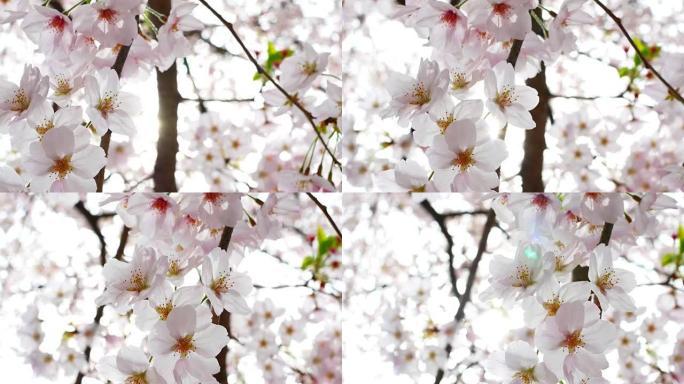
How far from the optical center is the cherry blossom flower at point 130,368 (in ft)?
4.42

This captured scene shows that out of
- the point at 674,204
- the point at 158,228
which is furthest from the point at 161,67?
the point at 674,204

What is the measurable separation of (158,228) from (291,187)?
248 millimetres

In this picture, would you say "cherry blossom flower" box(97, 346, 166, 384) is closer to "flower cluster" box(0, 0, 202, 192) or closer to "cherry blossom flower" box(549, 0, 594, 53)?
"flower cluster" box(0, 0, 202, 192)

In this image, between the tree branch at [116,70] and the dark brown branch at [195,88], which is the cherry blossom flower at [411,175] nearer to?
the dark brown branch at [195,88]

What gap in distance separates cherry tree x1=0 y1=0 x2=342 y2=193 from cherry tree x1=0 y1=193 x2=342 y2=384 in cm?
5

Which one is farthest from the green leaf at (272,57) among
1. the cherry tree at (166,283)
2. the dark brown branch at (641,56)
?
the dark brown branch at (641,56)

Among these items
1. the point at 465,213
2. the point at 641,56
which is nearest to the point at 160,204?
the point at 465,213

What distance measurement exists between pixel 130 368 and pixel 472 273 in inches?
24.9

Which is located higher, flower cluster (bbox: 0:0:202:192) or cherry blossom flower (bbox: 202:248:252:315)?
flower cluster (bbox: 0:0:202:192)

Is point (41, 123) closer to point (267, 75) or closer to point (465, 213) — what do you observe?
point (267, 75)

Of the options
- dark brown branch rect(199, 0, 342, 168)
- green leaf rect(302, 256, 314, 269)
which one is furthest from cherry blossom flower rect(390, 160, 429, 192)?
green leaf rect(302, 256, 314, 269)

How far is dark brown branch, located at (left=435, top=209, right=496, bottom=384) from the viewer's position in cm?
141

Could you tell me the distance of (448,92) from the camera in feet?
4.53

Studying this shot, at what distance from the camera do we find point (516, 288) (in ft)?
4.53
